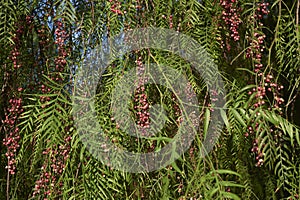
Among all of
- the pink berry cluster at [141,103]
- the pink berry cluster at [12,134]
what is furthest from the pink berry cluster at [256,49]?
the pink berry cluster at [12,134]

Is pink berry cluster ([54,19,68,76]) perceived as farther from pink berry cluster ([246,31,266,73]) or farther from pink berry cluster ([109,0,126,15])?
pink berry cluster ([246,31,266,73])

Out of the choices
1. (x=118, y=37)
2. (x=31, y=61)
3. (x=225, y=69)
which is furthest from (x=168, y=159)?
(x=31, y=61)

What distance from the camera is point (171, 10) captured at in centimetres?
108

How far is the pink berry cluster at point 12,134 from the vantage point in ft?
3.53

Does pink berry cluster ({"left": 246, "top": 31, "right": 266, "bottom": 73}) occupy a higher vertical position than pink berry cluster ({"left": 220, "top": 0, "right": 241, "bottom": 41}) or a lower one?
lower

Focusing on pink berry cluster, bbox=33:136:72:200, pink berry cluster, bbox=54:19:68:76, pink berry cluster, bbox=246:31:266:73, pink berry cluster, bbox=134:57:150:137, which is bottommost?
pink berry cluster, bbox=33:136:72:200

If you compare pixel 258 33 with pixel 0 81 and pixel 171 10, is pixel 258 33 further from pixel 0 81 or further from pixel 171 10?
pixel 0 81

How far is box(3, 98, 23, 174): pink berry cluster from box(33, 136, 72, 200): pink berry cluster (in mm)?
120

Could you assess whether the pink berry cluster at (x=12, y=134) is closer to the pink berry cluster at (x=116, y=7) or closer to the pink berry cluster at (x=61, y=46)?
the pink berry cluster at (x=61, y=46)

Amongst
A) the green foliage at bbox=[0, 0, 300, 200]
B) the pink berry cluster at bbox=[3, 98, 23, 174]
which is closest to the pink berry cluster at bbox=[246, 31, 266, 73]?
the green foliage at bbox=[0, 0, 300, 200]

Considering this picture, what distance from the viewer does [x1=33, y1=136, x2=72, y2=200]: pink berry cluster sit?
94 cm

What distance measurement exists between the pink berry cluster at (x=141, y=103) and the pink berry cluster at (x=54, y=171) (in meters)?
0.15

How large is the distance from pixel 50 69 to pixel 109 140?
325mm

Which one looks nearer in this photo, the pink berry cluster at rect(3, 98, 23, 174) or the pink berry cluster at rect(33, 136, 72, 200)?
the pink berry cluster at rect(33, 136, 72, 200)
